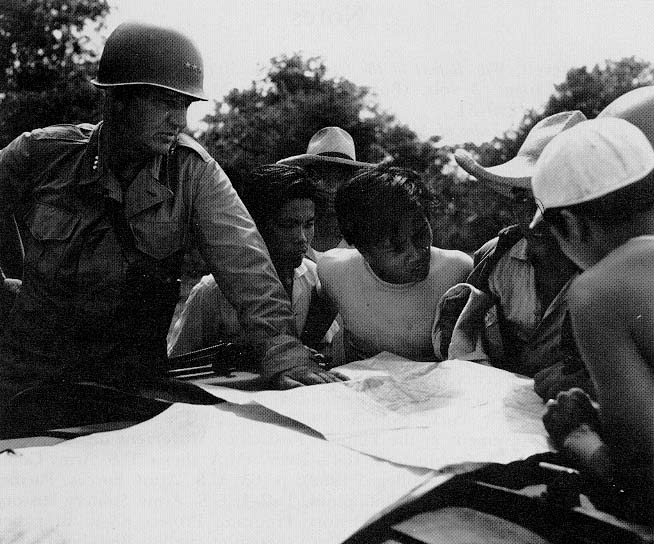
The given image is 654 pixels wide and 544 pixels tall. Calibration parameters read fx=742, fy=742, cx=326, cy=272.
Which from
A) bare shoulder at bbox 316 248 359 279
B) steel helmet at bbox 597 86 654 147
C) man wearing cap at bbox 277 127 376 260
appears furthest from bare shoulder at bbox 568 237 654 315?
man wearing cap at bbox 277 127 376 260

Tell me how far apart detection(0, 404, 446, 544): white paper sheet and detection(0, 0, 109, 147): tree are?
15.4 metres

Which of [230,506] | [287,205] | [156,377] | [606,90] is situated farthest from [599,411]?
[606,90]

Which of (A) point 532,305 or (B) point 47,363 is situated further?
(B) point 47,363

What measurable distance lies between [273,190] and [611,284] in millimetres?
1801

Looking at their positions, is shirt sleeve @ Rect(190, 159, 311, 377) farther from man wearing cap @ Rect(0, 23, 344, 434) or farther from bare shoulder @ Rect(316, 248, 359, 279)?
bare shoulder @ Rect(316, 248, 359, 279)

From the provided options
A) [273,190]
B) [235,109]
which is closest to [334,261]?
[273,190]

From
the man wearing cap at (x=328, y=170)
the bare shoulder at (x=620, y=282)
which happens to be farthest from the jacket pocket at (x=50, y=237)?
the bare shoulder at (x=620, y=282)

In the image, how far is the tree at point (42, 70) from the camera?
50.8ft

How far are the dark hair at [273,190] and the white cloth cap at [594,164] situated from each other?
1.70 m

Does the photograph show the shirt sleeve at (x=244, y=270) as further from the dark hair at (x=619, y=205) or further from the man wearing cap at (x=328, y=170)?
the man wearing cap at (x=328, y=170)

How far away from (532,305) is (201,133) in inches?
677

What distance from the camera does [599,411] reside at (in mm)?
1078

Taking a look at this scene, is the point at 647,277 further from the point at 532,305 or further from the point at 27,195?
the point at 27,195

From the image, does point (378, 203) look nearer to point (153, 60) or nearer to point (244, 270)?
point (244, 270)
